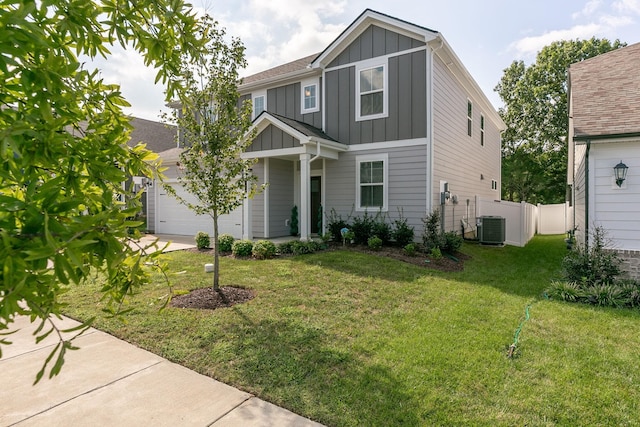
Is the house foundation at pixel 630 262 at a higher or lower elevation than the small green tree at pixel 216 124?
lower

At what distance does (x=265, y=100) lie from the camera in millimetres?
12875

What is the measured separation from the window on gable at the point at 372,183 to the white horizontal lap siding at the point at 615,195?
497 centimetres

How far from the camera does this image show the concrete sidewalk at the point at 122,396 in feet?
8.39

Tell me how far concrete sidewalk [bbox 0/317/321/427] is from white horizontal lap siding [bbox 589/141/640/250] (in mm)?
6734

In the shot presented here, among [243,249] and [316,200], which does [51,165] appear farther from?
[316,200]

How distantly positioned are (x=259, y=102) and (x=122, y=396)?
1166cm

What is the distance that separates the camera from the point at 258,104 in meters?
13.1

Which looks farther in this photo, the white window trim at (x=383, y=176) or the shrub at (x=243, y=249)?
the white window trim at (x=383, y=176)

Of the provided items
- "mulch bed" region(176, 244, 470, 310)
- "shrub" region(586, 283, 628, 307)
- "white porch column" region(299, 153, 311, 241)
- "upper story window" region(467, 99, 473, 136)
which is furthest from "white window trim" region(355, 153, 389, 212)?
"shrub" region(586, 283, 628, 307)

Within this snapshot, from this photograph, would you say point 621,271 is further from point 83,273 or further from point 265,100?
point 265,100

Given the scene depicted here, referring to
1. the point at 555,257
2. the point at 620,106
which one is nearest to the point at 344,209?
the point at 555,257

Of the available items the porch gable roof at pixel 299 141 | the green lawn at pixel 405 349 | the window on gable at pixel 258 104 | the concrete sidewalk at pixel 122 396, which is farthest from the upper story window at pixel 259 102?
the concrete sidewalk at pixel 122 396

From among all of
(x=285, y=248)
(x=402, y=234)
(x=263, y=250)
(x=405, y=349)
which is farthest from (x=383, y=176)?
(x=405, y=349)

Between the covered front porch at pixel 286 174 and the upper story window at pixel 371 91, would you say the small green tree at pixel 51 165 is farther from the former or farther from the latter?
the upper story window at pixel 371 91
